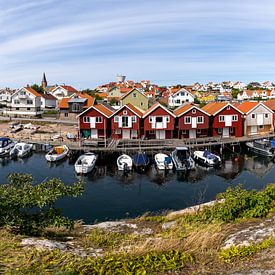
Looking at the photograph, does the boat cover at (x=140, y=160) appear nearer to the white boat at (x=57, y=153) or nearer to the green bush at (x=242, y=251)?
the white boat at (x=57, y=153)

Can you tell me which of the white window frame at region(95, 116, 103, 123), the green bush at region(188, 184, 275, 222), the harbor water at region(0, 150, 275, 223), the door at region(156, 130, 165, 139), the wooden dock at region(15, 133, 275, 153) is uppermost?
the white window frame at region(95, 116, 103, 123)

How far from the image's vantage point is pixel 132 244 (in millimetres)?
6941

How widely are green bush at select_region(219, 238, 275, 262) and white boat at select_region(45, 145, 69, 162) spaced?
3136cm

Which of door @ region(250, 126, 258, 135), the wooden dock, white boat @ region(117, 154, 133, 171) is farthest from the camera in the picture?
door @ region(250, 126, 258, 135)

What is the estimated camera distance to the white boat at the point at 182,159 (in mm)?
31189

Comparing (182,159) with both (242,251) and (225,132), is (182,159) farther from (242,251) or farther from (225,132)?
(242,251)

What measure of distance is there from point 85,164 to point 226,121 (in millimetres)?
22113

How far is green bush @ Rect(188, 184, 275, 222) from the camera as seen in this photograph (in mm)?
8710

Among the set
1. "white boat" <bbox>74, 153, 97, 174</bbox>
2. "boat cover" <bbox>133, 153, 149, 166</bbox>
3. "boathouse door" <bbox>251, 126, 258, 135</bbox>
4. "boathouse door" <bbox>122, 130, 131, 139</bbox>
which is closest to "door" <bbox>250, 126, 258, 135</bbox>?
"boathouse door" <bbox>251, 126, 258, 135</bbox>

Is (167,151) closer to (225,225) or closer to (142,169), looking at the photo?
(142,169)

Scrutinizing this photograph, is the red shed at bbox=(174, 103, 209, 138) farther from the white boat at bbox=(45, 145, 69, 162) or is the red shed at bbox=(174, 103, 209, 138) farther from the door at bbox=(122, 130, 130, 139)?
the white boat at bbox=(45, 145, 69, 162)

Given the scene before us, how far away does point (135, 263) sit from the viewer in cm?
526

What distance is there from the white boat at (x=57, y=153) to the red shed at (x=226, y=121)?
20.7m

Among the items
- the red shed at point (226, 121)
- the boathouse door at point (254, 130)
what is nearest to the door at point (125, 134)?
the red shed at point (226, 121)
